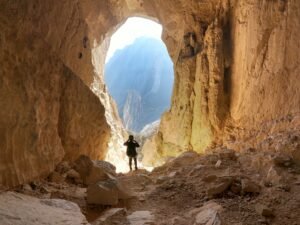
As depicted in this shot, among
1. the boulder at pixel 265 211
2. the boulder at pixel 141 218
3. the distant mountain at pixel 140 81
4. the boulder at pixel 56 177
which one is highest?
the distant mountain at pixel 140 81

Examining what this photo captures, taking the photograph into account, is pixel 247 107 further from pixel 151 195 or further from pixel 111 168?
pixel 151 195

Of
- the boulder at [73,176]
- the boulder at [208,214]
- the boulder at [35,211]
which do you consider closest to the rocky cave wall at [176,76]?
the boulder at [73,176]

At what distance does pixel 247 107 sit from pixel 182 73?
165 inches

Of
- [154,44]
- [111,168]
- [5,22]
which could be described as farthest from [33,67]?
[154,44]

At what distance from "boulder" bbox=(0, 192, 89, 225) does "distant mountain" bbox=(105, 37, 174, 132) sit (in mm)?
49127

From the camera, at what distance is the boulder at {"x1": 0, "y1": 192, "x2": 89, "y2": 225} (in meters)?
3.03

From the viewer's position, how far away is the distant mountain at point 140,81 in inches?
2304

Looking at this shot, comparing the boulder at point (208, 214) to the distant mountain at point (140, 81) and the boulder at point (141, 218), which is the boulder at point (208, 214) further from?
the distant mountain at point (140, 81)

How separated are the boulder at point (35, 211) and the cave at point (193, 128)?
18 millimetres

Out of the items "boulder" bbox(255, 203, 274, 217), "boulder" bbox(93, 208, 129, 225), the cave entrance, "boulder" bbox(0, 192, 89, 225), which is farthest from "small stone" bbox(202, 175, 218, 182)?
the cave entrance

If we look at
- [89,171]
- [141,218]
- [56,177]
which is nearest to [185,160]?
[89,171]

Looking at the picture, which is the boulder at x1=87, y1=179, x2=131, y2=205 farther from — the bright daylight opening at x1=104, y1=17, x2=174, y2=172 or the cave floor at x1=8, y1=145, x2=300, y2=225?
the bright daylight opening at x1=104, y1=17, x2=174, y2=172

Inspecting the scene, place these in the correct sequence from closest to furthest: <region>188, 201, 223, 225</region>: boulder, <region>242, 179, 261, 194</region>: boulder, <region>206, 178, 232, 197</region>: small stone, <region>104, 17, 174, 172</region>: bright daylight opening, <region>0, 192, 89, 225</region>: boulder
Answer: <region>0, 192, 89, 225</region>: boulder → <region>188, 201, 223, 225</region>: boulder → <region>242, 179, 261, 194</region>: boulder → <region>206, 178, 232, 197</region>: small stone → <region>104, 17, 174, 172</region>: bright daylight opening

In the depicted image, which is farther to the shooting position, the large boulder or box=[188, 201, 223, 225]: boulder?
the large boulder
